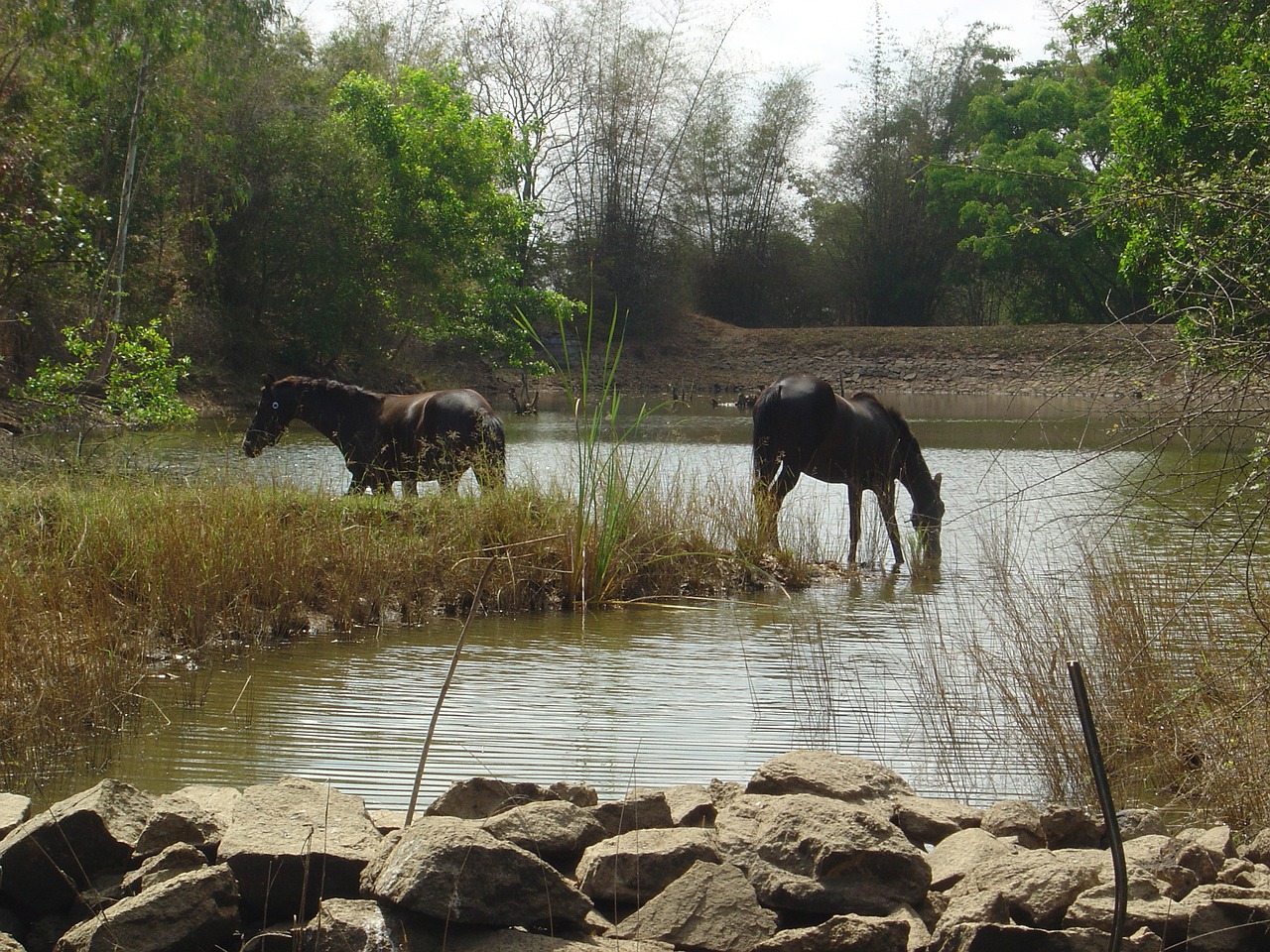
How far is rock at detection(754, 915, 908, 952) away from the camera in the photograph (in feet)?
9.52

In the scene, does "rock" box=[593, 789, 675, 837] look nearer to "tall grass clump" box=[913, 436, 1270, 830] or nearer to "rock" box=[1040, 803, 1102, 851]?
"rock" box=[1040, 803, 1102, 851]

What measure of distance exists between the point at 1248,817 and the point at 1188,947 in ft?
3.75

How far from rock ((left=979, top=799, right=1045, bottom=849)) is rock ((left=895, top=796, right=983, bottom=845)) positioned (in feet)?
0.22

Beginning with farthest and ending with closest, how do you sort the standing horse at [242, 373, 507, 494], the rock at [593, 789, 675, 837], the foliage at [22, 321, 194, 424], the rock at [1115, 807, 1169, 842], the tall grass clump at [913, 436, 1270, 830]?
1. the foliage at [22, 321, 194, 424]
2. the standing horse at [242, 373, 507, 494]
3. the tall grass clump at [913, 436, 1270, 830]
4. the rock at [1115, 807, 1169, 842]
5. the rock at [593, 789, 675, 837]

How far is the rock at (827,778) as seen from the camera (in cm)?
393

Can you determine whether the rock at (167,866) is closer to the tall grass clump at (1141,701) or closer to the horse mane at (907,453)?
the tall grass clump at (1141,701)

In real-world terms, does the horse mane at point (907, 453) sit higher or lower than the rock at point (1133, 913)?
higher

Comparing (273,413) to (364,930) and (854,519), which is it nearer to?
(854,519)

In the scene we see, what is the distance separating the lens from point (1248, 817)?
3.96 m

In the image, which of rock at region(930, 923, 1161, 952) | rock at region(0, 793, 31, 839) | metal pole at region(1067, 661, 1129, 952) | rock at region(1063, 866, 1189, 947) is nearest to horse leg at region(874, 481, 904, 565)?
rock at region(1063, 866, 1189, 947)

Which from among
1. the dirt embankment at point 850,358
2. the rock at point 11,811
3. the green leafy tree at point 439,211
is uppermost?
the green leafy tree at point 439,211

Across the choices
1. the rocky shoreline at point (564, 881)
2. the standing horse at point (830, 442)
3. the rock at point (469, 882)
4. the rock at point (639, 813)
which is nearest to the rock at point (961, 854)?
the rocky shoreline at point (564, 881)

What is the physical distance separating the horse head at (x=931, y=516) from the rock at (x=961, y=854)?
645 cm

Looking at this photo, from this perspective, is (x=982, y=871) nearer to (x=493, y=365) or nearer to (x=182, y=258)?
(x=182, y=258)
